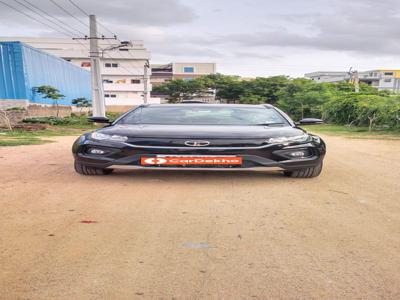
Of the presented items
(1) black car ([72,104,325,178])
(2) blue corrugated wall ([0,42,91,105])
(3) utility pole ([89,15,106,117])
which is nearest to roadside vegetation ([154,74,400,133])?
(3) utility pole ([89,15,106,117])

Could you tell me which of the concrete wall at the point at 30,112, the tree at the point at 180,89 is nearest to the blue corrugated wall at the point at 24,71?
the concrete wall at the point at 30,112

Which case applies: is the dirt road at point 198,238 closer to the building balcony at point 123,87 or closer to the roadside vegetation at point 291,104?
the roadside vegetation at point 291,104

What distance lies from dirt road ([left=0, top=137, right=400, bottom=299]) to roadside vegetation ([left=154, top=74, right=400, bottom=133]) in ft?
52.6

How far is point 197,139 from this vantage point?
514 cm

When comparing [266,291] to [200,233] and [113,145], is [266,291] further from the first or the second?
[113,145]

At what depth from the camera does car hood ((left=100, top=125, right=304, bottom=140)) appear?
17.0ft

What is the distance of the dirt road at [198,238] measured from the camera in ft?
7.48

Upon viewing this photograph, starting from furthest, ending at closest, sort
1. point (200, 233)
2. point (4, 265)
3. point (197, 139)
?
point (197, 139) → point (200, 233) → point (4, 265)

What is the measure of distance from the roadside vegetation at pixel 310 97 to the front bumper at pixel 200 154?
1499 cm

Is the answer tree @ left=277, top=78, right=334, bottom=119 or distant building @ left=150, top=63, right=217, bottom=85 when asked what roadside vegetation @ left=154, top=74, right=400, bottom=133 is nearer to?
tree @ left=277, top=78, right=334, bottom=119

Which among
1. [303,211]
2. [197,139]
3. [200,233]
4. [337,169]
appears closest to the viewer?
[200,233]

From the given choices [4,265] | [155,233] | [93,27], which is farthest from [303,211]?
[93,27]

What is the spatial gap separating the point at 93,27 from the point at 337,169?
788 inches

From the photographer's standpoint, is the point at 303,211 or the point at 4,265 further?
the point at 303,211
